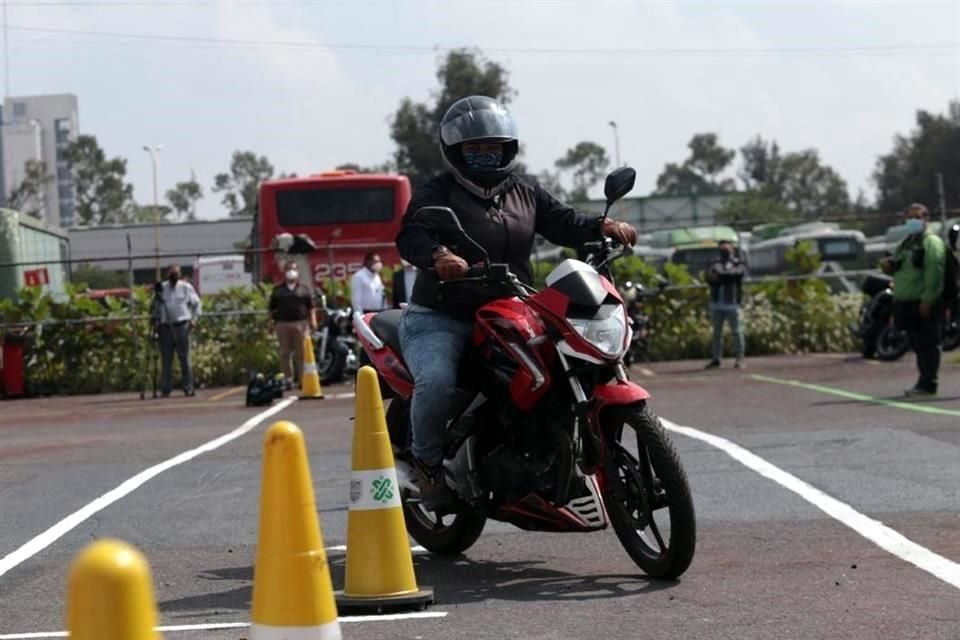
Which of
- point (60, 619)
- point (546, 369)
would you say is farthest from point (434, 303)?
point (60, 619)

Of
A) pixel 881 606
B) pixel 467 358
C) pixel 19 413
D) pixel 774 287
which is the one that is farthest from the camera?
pixel 774 287

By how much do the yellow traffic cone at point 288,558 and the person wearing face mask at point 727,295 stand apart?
65.0 feet

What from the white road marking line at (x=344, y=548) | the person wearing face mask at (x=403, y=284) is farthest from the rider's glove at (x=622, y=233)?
the person wearing face mask at (x=403, y=284)

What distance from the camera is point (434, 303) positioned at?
7742 mm

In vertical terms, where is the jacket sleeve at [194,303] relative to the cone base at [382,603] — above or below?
above

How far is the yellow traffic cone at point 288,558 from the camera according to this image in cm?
505

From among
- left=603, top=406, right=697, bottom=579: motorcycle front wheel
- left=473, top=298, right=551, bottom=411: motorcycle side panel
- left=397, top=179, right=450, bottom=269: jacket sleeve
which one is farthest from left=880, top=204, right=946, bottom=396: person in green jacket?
left=473, top=298, right=551, bottom=411: motorcycle side panel

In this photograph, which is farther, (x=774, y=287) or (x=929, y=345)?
(x=774, y=287)

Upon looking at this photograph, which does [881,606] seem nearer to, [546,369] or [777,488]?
[546,369]

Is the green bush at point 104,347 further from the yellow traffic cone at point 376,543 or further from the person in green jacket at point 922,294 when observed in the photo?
the yellow traffic cone at point 376,543

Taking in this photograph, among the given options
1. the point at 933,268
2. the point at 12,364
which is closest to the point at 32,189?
the point at 12,364

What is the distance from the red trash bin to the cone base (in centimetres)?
2062

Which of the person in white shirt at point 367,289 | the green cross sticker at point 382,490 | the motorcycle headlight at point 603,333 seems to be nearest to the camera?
the green cross sticker at point 382,490

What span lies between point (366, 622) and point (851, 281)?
25.8 meters
